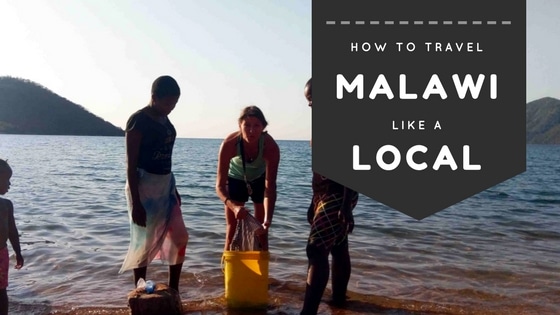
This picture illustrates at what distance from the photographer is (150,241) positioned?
4254 mm

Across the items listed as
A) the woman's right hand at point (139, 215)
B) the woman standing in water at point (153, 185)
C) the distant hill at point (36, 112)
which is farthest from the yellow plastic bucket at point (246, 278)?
the distant hill at point (36, 112)

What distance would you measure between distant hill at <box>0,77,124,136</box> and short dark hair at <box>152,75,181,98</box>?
386 feet

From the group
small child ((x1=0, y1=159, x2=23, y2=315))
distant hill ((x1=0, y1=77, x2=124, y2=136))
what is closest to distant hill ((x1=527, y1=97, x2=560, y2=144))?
distant hill ((x1=0, y1=77, x2=124, y2=136))

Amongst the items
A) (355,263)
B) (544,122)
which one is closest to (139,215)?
(355,263)

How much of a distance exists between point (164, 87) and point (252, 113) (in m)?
0.75

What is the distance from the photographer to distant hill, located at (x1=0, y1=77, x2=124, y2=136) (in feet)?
380

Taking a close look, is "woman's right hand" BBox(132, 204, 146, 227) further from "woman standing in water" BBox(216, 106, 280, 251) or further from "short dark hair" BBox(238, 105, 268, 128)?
"short dark hair" BBox(238, 105, 268, 128)

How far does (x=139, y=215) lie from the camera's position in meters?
4.08

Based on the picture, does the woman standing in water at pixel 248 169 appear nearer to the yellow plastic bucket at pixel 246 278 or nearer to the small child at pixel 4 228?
the yellow plastic bucket at pixel 246 278

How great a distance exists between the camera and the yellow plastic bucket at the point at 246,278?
171 inches

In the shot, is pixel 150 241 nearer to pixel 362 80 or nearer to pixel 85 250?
pixel 85 250

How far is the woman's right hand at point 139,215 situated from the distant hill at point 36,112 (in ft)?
386

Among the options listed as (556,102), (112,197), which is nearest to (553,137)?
(556,102)

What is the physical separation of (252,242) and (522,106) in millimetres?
4278
